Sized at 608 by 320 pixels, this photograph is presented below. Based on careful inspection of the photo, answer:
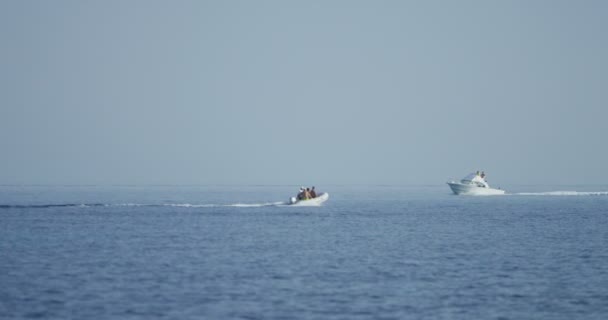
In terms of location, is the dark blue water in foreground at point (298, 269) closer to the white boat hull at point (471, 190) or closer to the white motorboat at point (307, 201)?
the white motorboat at point (307, 201)

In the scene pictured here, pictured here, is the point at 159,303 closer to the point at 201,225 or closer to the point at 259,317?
the point at 259,317

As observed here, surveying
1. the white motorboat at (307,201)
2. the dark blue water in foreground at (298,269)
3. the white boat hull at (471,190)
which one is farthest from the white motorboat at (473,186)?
the dark blue water in foreground at (298,269)

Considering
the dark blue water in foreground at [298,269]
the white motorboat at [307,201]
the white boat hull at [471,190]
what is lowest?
the dark blue water in foreground at [298,269]

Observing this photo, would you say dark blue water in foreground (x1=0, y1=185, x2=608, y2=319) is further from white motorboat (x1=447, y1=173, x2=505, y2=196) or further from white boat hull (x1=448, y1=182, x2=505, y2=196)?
white boat hull (x1=448, y1=182, x2=505, y2=196)

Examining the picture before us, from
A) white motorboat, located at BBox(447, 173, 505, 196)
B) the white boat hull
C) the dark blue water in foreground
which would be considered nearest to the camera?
the dark blue water in foreground

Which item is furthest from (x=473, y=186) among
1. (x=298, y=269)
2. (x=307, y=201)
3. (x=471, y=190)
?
(x=298, y=269)

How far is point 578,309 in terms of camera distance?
124 feet

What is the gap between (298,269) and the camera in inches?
1971

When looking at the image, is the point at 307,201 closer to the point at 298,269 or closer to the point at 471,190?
the point at 471,190

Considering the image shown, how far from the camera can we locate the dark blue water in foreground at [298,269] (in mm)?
37500

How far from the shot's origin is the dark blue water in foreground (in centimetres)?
3750

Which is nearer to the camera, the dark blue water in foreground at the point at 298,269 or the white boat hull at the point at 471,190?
the dark blue water in foreground at the point at 298,269

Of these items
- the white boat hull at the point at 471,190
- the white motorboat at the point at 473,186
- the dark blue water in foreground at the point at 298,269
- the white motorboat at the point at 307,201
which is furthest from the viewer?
the white boat hull at the point at 471,190

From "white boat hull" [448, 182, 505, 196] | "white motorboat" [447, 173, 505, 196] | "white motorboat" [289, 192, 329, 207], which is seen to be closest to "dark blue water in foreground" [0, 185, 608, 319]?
"white motorboat" [289, 192, 329, 207]
